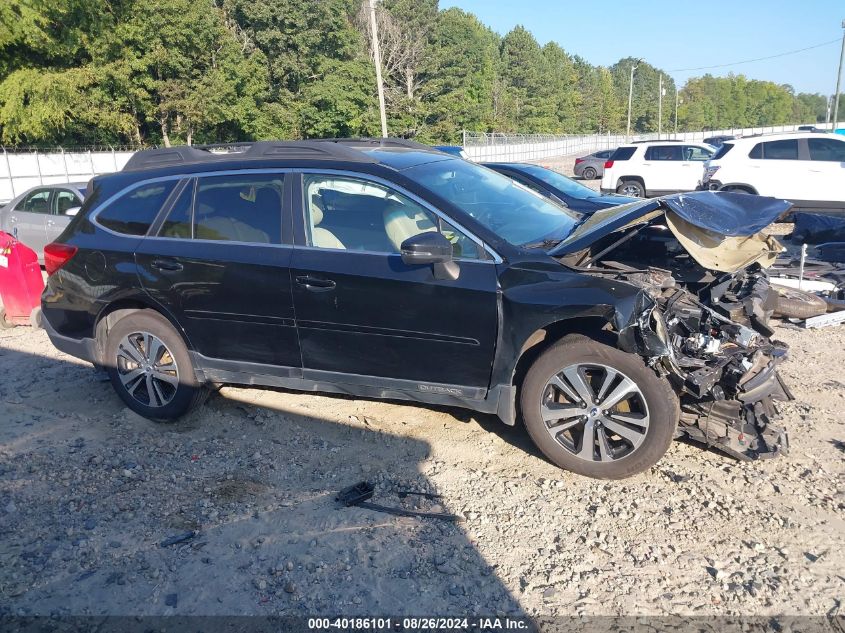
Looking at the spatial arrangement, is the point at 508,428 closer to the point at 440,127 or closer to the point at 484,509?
the point at 484,509

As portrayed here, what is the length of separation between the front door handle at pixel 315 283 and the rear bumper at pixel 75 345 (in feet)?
6.37

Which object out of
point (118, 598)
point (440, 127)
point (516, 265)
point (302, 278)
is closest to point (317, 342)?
point (302, 278)

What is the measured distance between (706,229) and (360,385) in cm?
234

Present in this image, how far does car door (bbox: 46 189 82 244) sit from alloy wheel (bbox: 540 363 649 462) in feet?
31.3

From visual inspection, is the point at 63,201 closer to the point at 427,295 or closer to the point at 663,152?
the point at 427,295

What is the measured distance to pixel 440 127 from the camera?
5216 centimetres

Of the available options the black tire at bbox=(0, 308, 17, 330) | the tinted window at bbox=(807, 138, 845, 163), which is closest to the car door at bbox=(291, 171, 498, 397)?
the black tire at bbox=(0, 308, 17, 330)

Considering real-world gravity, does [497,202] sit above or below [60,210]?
above

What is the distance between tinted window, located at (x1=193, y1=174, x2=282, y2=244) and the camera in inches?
178

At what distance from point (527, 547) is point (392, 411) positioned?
1.82 metres

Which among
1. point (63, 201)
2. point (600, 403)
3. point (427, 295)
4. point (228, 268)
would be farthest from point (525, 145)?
point (600, 403)

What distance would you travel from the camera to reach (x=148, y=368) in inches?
195

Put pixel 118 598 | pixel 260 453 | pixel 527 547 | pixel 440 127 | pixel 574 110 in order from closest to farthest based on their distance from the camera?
pixel 118 598
pixel 527 547
pixel 260 453
pixel 440 127
pixel 574 110

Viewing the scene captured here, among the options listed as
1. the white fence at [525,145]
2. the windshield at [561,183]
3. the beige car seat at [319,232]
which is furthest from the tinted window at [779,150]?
the white fence at [525,145]
